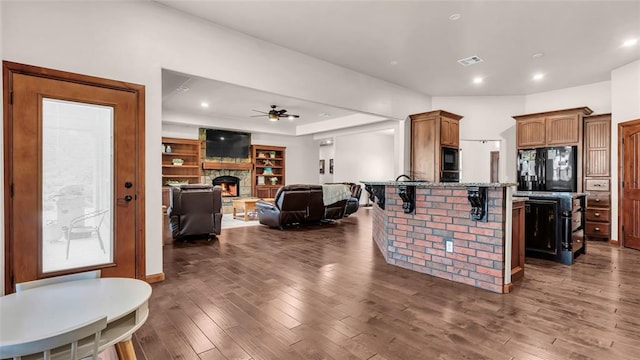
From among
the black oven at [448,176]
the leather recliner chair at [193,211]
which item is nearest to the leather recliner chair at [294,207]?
the leather recliner chair at [193,211]

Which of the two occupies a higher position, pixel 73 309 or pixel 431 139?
pixel 431 139

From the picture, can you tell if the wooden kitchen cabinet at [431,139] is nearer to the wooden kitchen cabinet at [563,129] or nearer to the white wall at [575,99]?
the wooden kitchen cabinet at [563,129]

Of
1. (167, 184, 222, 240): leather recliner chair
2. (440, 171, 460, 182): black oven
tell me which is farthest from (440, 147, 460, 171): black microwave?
(167, 184, 222, 240): leather recliner chair

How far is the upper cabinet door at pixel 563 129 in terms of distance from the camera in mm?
5473

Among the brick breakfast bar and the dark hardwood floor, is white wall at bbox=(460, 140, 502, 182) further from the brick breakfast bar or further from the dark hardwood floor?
the brick breakfast bar

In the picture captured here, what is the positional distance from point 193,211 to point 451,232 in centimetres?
392

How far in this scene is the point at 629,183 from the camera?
15.5 feet

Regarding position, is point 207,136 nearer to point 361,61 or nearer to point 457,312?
point 361,61

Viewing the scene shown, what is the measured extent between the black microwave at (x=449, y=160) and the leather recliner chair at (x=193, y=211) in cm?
425

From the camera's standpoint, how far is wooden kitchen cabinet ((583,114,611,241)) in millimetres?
5219

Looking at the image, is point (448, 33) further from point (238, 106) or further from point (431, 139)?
point (238, 106)

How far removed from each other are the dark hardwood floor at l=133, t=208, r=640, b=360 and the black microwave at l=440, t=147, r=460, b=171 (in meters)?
2.61

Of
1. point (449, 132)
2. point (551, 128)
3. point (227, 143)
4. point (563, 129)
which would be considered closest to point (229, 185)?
point (227, 143)

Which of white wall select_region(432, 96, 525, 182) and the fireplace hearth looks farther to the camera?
the fireplace hearth
